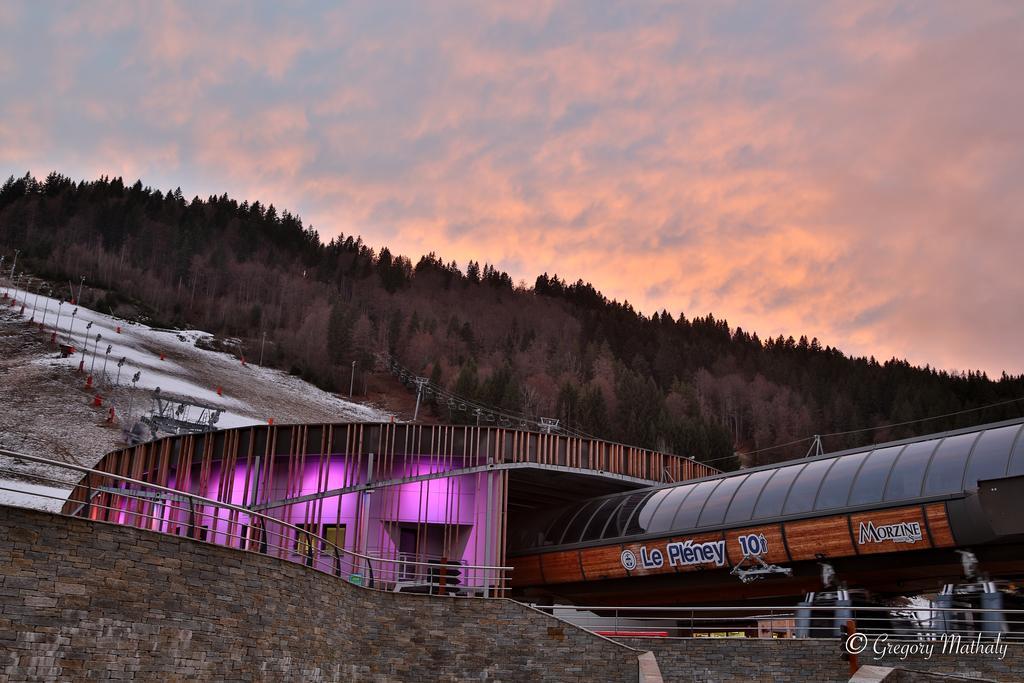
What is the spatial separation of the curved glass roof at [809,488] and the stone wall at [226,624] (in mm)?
7002

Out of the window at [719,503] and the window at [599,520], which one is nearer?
the window at [719,503]

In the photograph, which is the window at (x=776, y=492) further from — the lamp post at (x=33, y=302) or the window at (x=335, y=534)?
the lamp post at (x=33, y=302)

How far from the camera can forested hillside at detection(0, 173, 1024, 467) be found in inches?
4188

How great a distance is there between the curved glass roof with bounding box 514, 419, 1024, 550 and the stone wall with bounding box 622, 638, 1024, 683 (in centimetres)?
443

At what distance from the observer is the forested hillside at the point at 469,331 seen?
349 ft

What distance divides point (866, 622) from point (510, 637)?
9.55 meters

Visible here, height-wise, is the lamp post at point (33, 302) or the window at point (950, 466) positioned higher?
the lamp post at point (33, 302)

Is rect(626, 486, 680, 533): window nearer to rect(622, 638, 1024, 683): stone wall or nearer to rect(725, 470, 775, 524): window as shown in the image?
rect(725, 470, 775, 524): window

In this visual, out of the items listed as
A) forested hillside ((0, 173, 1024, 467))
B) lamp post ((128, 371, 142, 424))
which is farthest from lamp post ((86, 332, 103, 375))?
forested hillside ((0, 173, 1024, 467))

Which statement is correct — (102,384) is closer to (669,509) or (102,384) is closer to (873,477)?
(669,509)

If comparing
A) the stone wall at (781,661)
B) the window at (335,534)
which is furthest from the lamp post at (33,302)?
the stone wall at (781,661)

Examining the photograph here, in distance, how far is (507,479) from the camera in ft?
98.0

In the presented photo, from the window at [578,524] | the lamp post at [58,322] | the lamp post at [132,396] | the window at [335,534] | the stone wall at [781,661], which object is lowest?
the stone wall at [781,661]

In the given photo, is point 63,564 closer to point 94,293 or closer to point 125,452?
point 125,452
